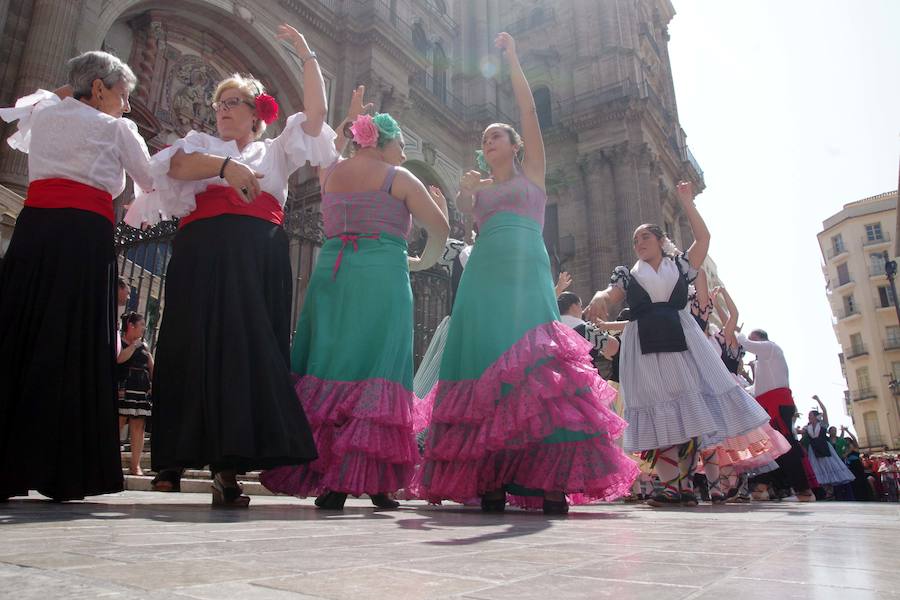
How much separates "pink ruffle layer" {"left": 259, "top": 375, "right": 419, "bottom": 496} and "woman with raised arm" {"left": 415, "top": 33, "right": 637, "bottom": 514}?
10.8 inches

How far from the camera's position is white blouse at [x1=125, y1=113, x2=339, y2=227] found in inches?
117

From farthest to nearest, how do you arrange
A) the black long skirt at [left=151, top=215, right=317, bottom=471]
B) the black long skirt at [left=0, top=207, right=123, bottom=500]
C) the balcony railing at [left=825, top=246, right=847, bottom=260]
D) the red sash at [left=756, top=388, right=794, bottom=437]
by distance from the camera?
the balcony railing at [left=825, top=246, right=847, bottom=260] < the red sash at [left=756, top=388, right=794, bottom=437] < the black long skirt at [left=151, top=215, right=317, bottom=471] < the black long skirt at [left=0, top=207, right=123, bottom=500]

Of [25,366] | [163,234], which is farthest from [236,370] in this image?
[163,234]

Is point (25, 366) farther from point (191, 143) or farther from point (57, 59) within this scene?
point (57, 59)

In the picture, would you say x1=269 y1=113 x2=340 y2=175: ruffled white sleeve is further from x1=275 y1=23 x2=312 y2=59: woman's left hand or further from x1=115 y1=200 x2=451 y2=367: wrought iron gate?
x1=115 y1=200 x2=451 y2=367: wrought iron gate

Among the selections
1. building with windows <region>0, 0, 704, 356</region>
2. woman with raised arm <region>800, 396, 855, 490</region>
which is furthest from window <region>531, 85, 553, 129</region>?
woman with raised arm <region>800, 396, 855, 490</region>

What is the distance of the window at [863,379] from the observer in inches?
1641

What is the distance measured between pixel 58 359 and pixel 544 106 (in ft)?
74.0

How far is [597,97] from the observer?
69.4 ft

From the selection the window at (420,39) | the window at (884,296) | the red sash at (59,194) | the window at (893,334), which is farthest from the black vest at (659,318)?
the window at (884,296)

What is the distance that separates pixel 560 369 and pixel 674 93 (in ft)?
94.3

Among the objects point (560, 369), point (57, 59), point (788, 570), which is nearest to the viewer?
point (788, 570)

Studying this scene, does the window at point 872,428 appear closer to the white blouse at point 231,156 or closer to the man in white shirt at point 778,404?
the man in white shirt at point 778,404

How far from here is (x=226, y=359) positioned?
2.77 metres
